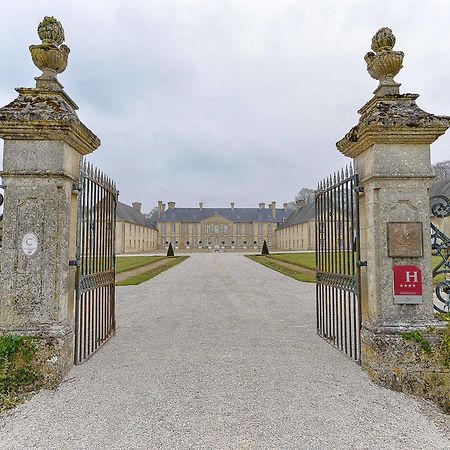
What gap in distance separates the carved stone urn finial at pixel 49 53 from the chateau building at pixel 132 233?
134 ft

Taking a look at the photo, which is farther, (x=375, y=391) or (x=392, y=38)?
(x=392, y=38)

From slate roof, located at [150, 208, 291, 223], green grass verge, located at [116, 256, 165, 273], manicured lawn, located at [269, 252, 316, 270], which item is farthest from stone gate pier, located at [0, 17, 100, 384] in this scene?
slate roof, located at [150, 208, 291, 223]

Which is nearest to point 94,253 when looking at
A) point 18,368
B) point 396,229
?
point 18,368

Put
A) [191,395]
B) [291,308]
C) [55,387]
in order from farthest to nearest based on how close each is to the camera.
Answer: [291,308] < [55,387] < [191,395]

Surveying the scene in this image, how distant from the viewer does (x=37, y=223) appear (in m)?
3.38

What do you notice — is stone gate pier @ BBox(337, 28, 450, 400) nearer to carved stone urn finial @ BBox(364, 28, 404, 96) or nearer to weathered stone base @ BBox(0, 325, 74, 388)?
carved stone urn finial @ BBox(364, 28, 404, 96)

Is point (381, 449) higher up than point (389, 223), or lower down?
lower down

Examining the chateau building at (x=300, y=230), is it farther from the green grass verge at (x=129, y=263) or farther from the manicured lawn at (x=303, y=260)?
the green grass verge at (x=129, y=263)

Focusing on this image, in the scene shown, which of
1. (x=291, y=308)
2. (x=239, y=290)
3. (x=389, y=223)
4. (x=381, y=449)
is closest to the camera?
(x=381, y=449)

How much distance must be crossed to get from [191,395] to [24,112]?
3.11 metres

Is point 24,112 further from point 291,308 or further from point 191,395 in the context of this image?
point 291,308

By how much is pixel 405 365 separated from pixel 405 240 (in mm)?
1196

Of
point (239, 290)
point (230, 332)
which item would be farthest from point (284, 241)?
point (230, 332)

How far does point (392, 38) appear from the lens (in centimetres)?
361
